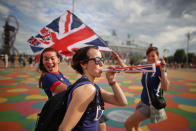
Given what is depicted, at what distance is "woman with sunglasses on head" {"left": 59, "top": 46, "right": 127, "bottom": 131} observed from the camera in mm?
1032

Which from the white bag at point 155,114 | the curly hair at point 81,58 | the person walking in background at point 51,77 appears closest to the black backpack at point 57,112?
the curly hair at point 81,58

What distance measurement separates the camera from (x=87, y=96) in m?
1.09

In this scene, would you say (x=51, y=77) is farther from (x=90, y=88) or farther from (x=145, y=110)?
(x=145, y=110)

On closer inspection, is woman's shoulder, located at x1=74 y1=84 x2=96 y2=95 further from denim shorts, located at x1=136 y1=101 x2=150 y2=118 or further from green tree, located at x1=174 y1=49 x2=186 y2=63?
green tree, located at x1=174 y1=49 x2=186 y2=63

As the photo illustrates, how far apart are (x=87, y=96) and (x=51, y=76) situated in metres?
1.11

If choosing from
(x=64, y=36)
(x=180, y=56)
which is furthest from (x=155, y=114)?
(x=180, y=56)

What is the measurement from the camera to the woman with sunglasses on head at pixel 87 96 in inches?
40.6

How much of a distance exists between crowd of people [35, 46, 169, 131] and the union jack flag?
871 mm

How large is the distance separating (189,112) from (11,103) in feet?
22.2

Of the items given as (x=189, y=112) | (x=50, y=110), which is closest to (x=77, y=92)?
(x=50, y=110)

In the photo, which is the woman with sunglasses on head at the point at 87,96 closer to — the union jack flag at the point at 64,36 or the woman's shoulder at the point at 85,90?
the woman's shoulder at the point at 85,90

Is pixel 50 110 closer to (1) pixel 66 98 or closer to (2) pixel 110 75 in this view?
(1) pixel 66 98

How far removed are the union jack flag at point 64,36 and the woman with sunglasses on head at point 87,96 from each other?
1134 millimetres

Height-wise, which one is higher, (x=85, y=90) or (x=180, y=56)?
(x=180, y=56)
